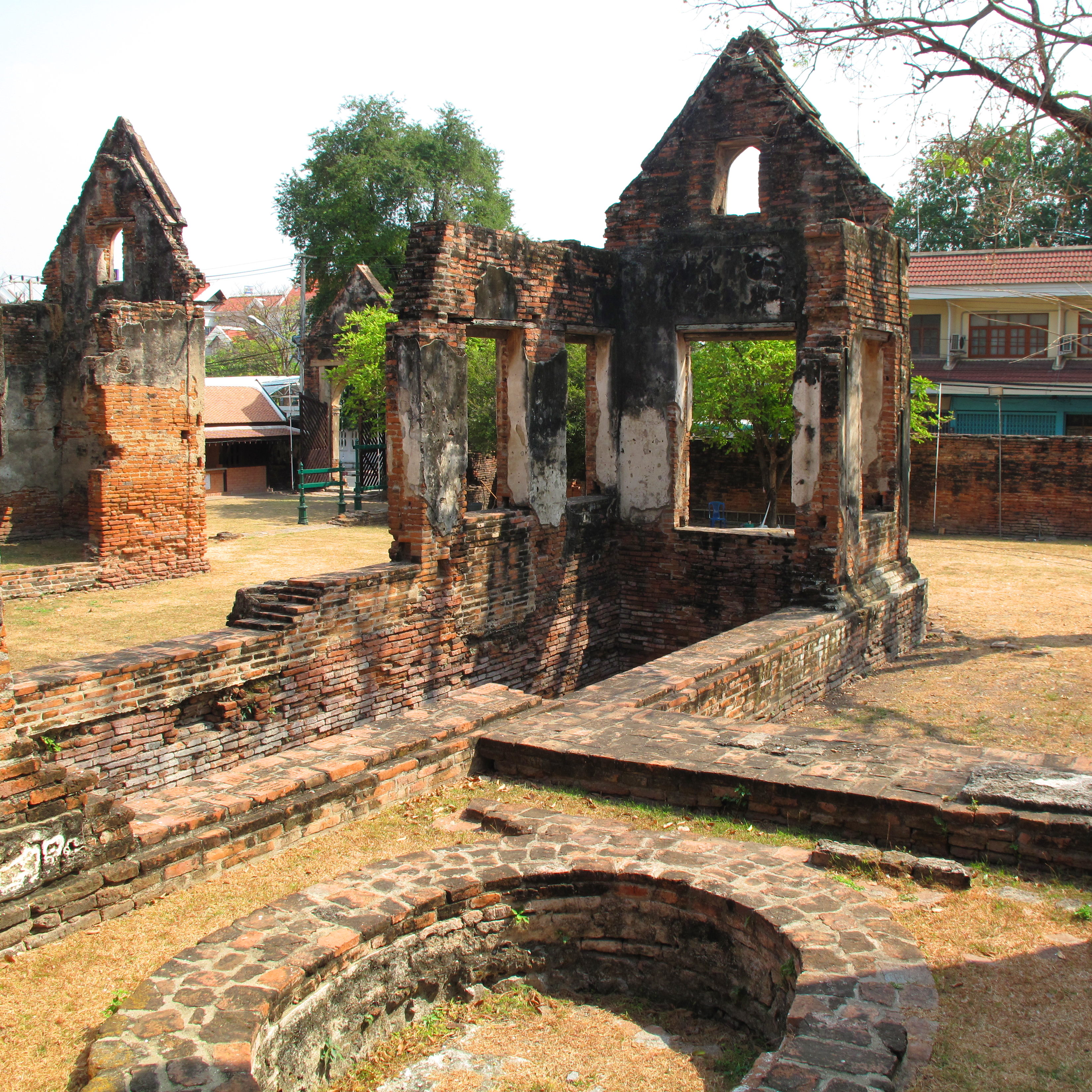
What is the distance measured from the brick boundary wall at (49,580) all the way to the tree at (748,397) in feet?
29.1

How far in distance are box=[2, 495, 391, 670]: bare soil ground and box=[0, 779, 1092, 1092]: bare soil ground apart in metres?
3.99

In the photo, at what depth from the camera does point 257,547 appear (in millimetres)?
16906

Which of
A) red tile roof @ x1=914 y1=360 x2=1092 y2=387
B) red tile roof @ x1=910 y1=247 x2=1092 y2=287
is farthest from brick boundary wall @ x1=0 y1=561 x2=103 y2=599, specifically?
red tile roof @ x1=914 y1=360 x2=1092 y2=387

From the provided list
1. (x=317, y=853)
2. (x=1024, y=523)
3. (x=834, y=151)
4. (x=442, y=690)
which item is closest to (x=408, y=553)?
(x=442, y=690)

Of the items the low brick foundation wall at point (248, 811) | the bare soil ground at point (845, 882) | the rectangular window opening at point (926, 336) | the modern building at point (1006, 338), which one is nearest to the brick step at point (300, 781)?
the low brick foundation wall at point (248, 811)

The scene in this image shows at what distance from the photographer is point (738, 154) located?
Answer: 35.2 feet

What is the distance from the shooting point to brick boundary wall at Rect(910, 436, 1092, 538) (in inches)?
711

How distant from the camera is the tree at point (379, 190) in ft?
100

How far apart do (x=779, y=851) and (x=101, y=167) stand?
14631 millimetres

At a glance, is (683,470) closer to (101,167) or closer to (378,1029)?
(378,1029)

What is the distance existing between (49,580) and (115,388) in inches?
98.1

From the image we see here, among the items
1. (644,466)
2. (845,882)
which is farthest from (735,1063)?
(644,466)

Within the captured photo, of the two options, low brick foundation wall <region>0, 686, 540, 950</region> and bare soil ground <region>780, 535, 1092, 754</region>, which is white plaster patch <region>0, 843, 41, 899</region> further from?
bare soil ground <region>780, 535, 1092, 754</region>

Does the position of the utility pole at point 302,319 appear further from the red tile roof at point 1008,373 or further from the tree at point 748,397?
the red tile roof at point 1008,373
